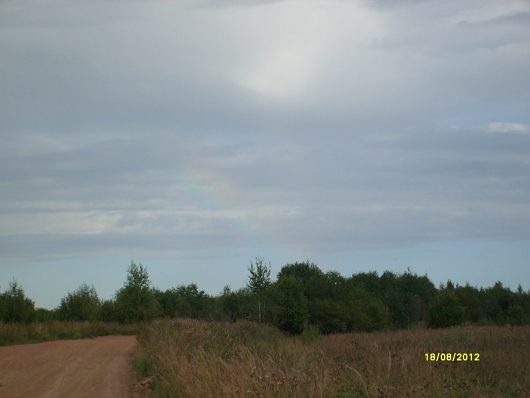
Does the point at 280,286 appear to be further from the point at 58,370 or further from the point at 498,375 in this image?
the point at 498,375

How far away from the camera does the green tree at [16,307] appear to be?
157 ft

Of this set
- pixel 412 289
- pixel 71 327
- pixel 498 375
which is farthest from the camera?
pixel 412 289

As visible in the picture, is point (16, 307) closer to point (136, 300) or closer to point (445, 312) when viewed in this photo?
point (136, 300)

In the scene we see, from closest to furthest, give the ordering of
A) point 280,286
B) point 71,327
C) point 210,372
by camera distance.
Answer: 1. point 210,372
2. point 71,327
3. point 280,286

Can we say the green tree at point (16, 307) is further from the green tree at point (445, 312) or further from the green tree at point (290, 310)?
the green tree at point (445, 312)

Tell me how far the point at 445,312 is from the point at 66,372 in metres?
57.0

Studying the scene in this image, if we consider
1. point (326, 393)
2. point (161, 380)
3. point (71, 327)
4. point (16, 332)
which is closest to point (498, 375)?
point (326, 393)

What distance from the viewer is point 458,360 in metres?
15.4

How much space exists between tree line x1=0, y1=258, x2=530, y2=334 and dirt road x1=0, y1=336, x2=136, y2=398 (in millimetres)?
13840

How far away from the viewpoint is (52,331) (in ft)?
126

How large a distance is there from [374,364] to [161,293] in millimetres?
77387

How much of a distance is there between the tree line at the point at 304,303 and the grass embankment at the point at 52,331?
7825 millimetres

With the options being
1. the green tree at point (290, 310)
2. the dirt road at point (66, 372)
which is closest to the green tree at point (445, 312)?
the green tree at point (290, 310)
